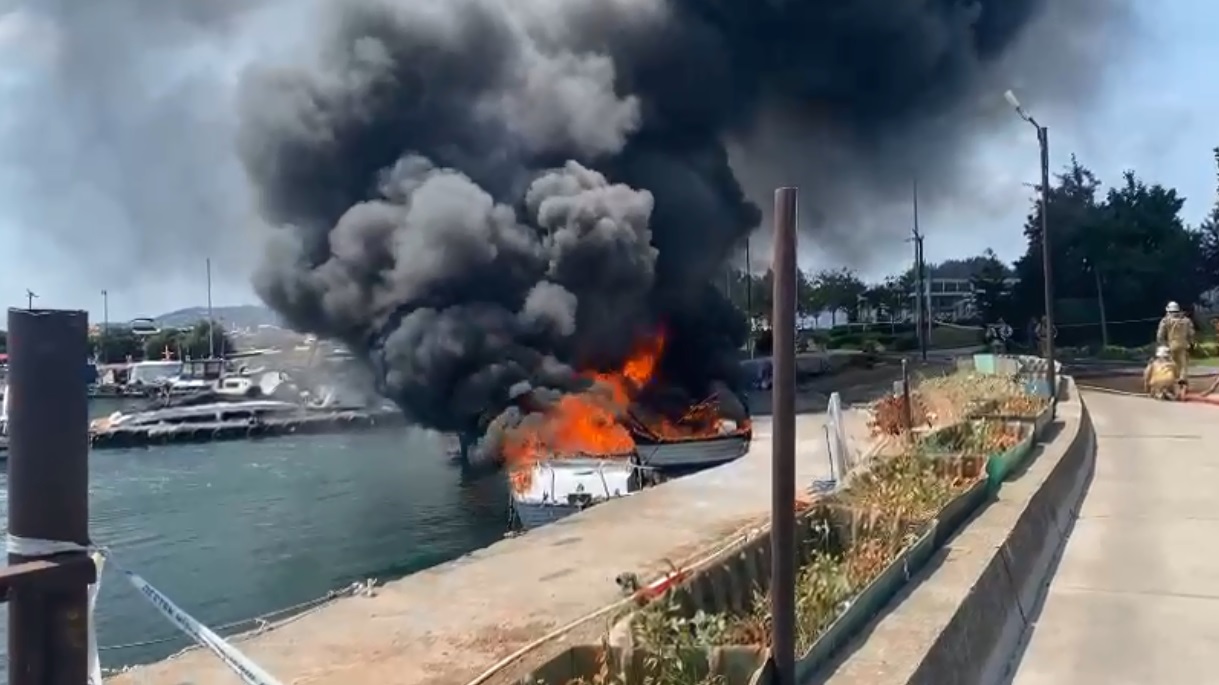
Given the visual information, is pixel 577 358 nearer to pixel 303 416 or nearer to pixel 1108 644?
pixel 303 416

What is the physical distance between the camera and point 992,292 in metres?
55.8

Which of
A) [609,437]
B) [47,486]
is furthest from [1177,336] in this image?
[47,486]

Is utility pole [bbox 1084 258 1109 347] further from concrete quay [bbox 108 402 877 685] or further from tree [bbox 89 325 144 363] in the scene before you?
A: tree [bbox 89 325 144 363]

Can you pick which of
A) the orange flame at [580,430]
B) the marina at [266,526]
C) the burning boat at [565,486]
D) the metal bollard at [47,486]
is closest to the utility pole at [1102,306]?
the orange flame at [580,430]

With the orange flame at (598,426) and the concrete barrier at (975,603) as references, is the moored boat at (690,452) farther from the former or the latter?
the concrete barrier at (975,603)

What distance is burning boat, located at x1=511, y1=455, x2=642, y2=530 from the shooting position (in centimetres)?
2469

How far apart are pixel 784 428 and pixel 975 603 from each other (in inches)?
97.8

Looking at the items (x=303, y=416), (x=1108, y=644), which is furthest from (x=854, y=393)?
(x=1108, y=644)

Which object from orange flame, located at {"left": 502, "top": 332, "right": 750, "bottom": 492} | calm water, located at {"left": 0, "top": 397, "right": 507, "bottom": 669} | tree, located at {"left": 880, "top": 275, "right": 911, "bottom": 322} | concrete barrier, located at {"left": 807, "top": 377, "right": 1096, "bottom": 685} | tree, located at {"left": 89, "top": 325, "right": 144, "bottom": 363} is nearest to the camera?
concrete barrier, located at {"left": 807, "top": 377, "right": 1096, "bottom": 685}

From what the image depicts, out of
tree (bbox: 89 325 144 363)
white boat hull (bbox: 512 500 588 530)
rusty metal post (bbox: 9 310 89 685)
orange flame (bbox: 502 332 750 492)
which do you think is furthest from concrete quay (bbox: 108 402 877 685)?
tree (bbox: 89 325 144 363)

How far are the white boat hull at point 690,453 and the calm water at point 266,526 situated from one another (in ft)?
14.5

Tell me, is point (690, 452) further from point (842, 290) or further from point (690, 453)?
point (842, 290)

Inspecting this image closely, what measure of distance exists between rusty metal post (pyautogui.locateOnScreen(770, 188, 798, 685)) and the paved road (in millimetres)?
2379

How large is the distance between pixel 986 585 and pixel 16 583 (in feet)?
17.1
